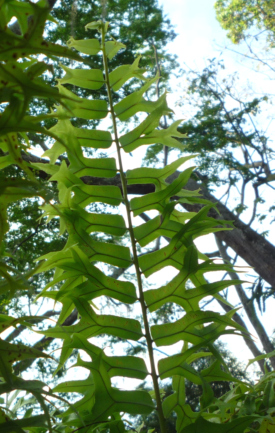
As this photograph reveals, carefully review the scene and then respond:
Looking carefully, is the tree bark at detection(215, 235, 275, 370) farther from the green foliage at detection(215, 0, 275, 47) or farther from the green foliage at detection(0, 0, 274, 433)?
the green foliage at detection(215, 0, 275, 47)

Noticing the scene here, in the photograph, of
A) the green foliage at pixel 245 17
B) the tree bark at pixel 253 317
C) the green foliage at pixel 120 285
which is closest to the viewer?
the green foliage at pixel 120 285

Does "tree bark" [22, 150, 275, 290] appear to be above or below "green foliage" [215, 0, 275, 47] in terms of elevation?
below

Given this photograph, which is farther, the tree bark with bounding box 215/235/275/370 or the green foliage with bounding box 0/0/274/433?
the tree bark with bounding box 215/235/275/370

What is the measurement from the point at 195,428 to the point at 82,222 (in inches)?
12.5

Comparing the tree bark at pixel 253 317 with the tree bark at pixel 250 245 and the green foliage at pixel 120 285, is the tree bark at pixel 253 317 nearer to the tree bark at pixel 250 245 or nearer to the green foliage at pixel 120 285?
the tree bark at pixel 250 245

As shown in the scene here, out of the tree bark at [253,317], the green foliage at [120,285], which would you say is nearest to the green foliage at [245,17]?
the tree bark at [253,317]

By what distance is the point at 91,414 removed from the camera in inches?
→ 21.6

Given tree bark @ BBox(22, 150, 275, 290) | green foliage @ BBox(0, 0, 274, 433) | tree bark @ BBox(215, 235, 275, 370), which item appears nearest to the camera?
green foliage @ BBox(0, 0, 274, 433)

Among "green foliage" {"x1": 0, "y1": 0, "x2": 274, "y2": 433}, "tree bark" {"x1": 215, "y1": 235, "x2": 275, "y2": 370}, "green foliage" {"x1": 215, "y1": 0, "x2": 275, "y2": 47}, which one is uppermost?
"green foliage" {"x1": 215, "y1": 0, "x2": 275, "y2": 47}

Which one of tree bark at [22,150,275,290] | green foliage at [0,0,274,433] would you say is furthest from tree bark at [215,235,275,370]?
green foliage at [0,0,274,433]

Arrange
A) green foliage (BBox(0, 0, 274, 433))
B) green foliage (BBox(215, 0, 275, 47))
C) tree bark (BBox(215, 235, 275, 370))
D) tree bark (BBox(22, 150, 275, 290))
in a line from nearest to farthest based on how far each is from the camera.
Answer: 1. green foliage (BBox(0, 0, 274, 433))
2. tree bark (BBox(22, 150, 275, 290))
3. tree bark (BBox(215, 235, 275, 370))
4. green foliage (BBox(215, 0, 275, 47))

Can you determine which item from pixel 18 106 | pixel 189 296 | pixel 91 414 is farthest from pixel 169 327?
pixel 18 106

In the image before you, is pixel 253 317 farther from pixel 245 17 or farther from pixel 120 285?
pixel 245 17

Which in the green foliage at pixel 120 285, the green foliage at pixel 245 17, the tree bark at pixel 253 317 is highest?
the green foliage at pixel 245 17
